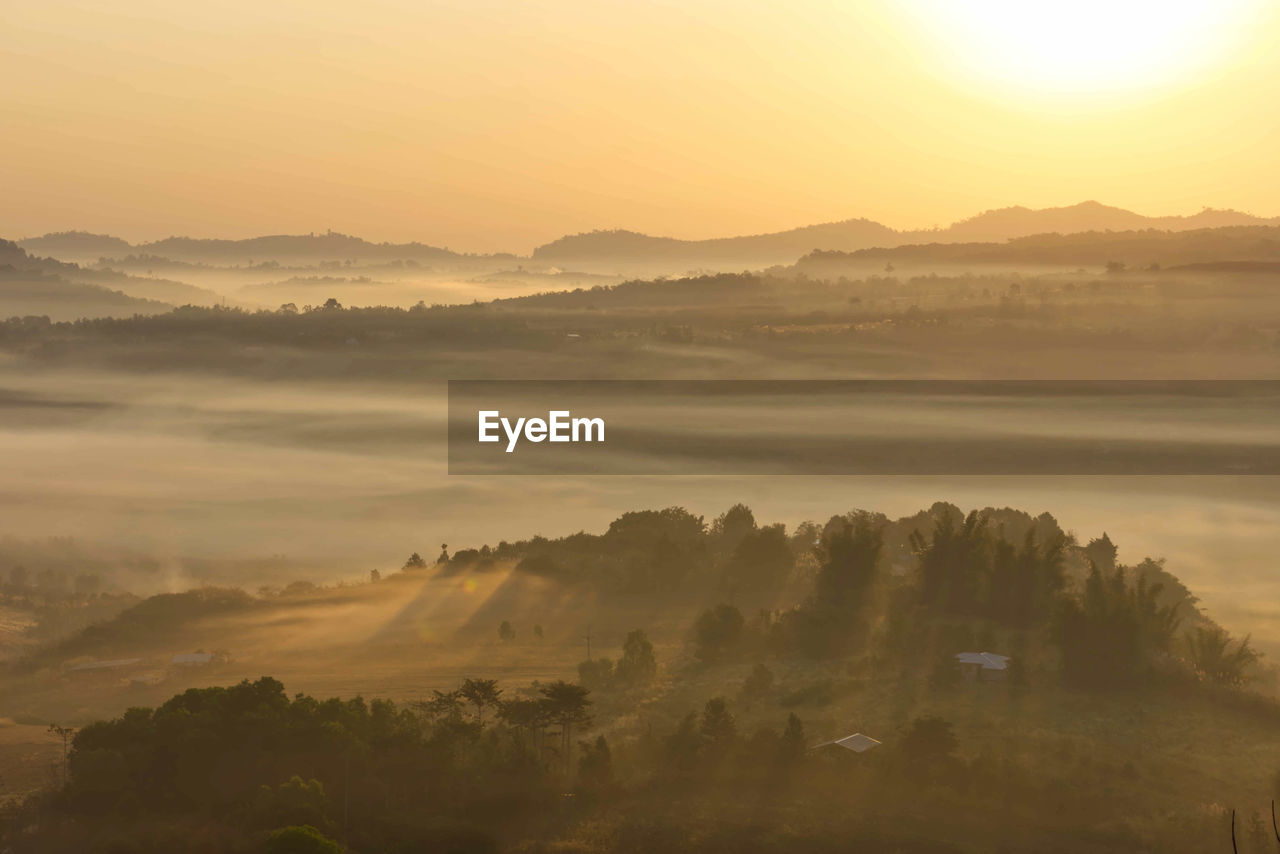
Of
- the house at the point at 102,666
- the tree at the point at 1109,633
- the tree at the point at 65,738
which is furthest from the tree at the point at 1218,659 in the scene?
the house at the point at 102,666

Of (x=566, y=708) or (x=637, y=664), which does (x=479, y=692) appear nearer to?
(x=566, y=708)

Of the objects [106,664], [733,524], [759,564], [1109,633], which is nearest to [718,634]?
[759,564]

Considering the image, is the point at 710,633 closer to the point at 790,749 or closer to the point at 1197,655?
the point at 790,749

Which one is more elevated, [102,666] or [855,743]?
[855,743]

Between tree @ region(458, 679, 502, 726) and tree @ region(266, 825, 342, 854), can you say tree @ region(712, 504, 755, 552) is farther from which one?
tree @ region(266, 825, 342, 854)

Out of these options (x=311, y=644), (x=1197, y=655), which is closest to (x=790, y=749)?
(x=1197, y=655)

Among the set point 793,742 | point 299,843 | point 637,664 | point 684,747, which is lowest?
point 637,664

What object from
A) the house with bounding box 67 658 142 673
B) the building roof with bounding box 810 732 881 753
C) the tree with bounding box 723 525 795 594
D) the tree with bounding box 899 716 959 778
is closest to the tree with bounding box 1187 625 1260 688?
the tree with bounding box 899 716 959 778
